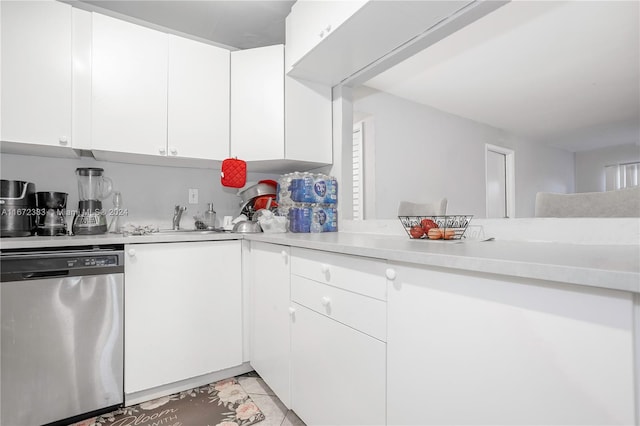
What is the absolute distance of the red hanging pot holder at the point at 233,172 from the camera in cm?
196

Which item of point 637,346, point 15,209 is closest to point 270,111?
point 15,209

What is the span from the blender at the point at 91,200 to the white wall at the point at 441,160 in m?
1.63

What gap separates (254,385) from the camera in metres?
1.75

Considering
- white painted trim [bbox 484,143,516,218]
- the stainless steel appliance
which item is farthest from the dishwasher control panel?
white painted trim [bbox 484,143,516,218]

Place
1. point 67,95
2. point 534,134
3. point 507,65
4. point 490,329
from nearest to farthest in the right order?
point 490,329 < point 534,134 < point 507,65 < point 67,95

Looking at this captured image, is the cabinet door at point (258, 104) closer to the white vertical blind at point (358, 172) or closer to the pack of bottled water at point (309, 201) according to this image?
the pack of bottled water at point (309, 201)

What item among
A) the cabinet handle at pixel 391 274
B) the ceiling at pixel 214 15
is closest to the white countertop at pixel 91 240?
the cabinet handle at pixel 391 274

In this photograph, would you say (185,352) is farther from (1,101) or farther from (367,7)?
(367,7)

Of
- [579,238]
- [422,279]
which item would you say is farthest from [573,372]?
[579,238]

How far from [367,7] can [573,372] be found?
1408mm

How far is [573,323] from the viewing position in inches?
21.7

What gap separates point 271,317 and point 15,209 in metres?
1.39

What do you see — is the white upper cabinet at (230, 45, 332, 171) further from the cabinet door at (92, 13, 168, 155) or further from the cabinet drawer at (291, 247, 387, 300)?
the cabinet drawer at (291, 247, 387, 300)

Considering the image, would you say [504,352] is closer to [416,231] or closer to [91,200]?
[416,231]
